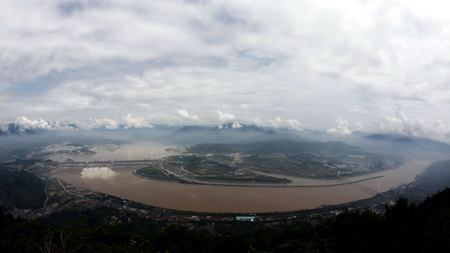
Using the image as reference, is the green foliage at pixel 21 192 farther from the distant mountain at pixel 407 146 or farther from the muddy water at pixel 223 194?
the distant mountain at pixel 407 146

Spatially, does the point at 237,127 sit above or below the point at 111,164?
above

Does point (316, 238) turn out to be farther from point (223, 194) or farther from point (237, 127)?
point (237, 127)

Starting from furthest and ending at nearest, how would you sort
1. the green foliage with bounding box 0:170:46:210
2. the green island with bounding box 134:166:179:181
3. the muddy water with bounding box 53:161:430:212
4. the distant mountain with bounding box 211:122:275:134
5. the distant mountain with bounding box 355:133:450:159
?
the distant mountain with bounding box 211:122:275:134 → the distant mountain with bounding box 355:133:450:159 → the green island with bounding box 134:166:179:181 → the muddy water with bounding box 53:161:430:212 → the green foliage with bounding box 0:170:46:210

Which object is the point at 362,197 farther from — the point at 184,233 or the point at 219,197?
the point at 184,233

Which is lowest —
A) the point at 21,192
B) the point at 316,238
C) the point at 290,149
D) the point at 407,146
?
the point at 21,192

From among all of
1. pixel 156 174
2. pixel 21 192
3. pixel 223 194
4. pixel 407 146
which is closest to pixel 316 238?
pixel 223 194

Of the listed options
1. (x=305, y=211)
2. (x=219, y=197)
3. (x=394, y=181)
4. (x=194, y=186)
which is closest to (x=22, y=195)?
(x=194, y=186)

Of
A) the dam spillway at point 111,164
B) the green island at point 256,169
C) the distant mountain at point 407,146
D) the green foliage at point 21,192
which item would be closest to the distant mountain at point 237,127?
the distant mountain at point 407,146

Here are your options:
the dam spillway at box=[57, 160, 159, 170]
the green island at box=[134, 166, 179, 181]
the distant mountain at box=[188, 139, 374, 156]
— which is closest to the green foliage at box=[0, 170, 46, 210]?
the green island at box=[134, 166, 179, 181]

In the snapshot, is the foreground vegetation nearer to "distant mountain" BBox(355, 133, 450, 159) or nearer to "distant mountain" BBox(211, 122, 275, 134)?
"distant mountain" BBox(355, 133, 450, 159)
